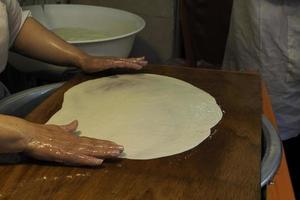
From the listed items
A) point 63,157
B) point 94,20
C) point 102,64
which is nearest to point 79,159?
point 63,157

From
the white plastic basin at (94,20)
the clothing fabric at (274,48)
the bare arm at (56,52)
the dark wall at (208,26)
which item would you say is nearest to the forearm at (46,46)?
the bare arm at (56,52)

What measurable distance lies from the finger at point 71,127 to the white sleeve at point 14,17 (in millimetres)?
360

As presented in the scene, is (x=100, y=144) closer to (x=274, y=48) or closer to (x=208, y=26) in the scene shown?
(x=274, y=48)

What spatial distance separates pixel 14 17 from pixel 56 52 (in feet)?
0.40

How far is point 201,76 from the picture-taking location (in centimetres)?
99

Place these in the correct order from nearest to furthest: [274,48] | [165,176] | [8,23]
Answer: [165,176]
[8,23]
[274,48]

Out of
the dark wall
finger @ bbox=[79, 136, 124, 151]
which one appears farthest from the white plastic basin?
finger @ bbox=[79, 136, 124, 151]

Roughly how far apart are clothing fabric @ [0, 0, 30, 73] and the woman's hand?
0.84ft

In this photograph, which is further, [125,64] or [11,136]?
[125,64]

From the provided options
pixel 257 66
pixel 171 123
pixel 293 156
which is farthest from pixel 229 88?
pixel 293 156

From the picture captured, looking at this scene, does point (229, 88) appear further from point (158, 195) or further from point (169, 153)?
point (158, 195)

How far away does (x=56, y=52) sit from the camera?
0.98 meters

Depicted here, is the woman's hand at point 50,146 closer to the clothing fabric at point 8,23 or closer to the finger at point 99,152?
the finger at point 99,152

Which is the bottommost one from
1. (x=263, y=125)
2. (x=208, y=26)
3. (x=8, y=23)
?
(x=208, y=26)
